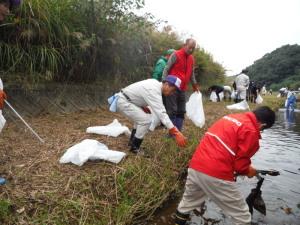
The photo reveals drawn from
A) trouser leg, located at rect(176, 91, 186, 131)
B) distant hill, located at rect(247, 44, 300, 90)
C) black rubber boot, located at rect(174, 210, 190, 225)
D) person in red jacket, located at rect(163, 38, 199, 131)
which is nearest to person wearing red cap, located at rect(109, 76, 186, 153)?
person in red jacket, located at rect(163, 38, 199, 131)

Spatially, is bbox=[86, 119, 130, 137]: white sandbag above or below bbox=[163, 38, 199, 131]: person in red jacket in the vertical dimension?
below

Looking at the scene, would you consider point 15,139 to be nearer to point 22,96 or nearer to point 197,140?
point 22,96

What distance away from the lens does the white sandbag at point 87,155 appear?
146 inches

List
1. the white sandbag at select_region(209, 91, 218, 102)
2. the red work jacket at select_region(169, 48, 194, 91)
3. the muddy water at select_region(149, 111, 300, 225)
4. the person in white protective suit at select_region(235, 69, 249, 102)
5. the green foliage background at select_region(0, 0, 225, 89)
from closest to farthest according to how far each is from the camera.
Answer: the muddy water at select_region(149, 111, 300, 225), the red work jacket at select_region(169, 48, 194, 91), the green foliage background at select_region(0, 0, 225, 89), the person in white protective suit at select_region(235, 69, 249, 102), the white sandbag at select_region(209, 91, 218, 102)

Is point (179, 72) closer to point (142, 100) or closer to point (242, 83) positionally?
point (142, 100)

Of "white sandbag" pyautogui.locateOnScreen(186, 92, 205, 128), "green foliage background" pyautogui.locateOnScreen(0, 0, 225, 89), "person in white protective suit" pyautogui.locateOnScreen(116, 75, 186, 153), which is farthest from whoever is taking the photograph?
"green foliage background" pyautogui.locateOnScreen(0, 0, 225, 89)

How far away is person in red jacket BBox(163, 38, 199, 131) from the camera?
16.8ft

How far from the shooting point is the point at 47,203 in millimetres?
2922

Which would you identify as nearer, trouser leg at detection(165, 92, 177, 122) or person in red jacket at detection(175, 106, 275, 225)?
person in red jacket at detection(175, 106, 275, 225)

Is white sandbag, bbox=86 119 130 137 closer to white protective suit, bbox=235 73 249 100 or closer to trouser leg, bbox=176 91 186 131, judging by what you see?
trouser leg, bbox=176 91 186 131

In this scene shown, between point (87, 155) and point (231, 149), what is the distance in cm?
187

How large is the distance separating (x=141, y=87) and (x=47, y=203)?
6.49 ft

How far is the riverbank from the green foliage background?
1.81m

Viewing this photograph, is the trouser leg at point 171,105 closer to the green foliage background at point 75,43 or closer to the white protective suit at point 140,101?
the white protective suit at point 140,101
